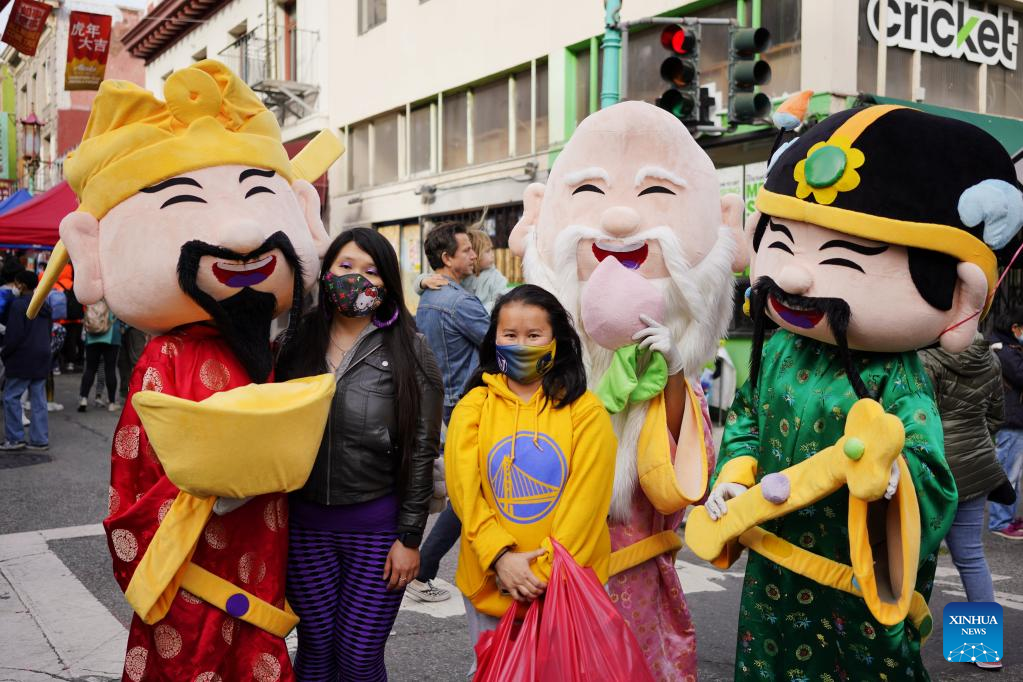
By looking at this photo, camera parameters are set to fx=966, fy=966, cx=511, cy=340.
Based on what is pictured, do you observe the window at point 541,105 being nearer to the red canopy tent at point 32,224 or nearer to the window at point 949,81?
the window at point 949,81

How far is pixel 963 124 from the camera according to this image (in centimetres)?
262

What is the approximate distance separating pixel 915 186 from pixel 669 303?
92 cm

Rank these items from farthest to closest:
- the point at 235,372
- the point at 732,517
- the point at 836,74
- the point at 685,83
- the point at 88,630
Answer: the point at 836,74 < the point at 685,83 < the point at 88,630 < the point at 235,372 < the point at 732,517

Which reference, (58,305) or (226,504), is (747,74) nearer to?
(226,504)

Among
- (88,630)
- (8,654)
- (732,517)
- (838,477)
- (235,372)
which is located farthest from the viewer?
(88,630)

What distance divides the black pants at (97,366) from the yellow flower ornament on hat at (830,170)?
10.2 meters

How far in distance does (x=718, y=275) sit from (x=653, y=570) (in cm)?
101

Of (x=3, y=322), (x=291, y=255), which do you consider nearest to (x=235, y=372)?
(x=291, y=255)

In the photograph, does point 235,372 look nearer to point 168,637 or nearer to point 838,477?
point 168,637

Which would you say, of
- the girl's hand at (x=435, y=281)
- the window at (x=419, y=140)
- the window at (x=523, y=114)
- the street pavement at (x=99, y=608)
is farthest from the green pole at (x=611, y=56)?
the window at (x=419, y=140)

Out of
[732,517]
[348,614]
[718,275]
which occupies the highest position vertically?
[718,275]

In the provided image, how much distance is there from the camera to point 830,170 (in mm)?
2557

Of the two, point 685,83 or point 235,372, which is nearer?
point 235,372

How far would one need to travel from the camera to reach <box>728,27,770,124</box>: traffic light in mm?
7402
